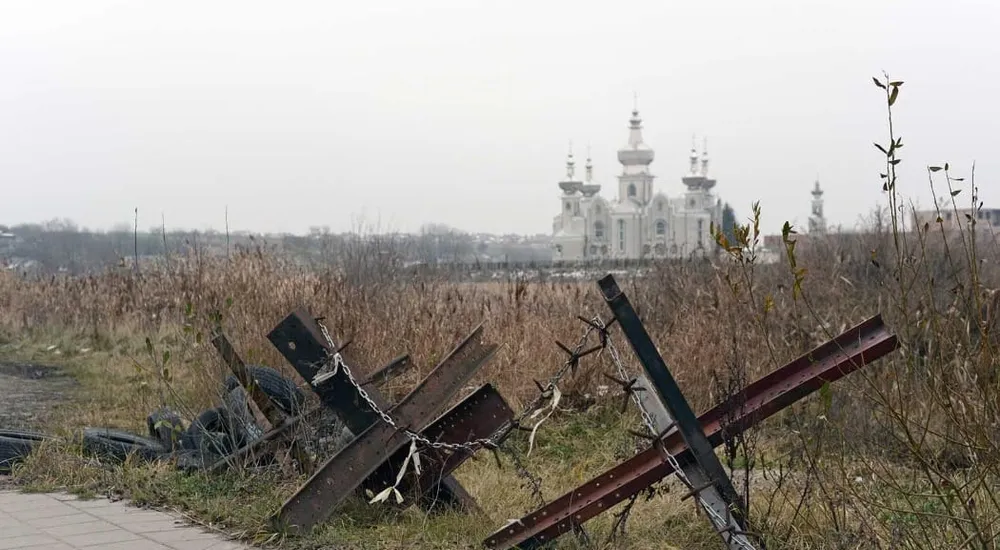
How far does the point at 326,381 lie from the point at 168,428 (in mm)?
2414

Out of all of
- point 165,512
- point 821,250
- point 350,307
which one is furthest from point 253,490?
point 821,250

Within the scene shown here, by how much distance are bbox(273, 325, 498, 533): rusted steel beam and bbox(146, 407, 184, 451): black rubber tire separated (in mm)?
1772

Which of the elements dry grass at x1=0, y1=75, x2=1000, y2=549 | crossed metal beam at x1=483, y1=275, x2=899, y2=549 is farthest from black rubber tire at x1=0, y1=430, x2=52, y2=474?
crossed metal beam at x1=483, y1=275, x2=899, y2=549

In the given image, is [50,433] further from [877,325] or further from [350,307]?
[877,325]

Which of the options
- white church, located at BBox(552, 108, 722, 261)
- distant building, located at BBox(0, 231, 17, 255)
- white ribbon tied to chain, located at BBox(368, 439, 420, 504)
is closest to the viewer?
white ribbon tied to chain, located at BBox(368, 439, 420, 504)

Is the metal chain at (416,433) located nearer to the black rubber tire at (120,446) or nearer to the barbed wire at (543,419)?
the barbed wire at (543,419)

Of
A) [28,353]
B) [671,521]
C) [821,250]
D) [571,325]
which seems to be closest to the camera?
[671,521]

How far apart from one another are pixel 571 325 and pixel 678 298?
2.18 meters

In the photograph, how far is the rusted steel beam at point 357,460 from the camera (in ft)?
18.6

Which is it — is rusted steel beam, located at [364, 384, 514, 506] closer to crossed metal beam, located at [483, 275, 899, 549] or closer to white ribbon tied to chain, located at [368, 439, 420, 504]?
white ribbon tied to chain, located at [368, 439, 420, 504]

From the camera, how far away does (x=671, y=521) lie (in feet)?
19.3

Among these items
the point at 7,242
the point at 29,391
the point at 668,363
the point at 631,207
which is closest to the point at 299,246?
the point at 29,391

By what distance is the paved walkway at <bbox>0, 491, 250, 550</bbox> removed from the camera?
575 cm

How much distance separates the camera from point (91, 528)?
6.12 m
